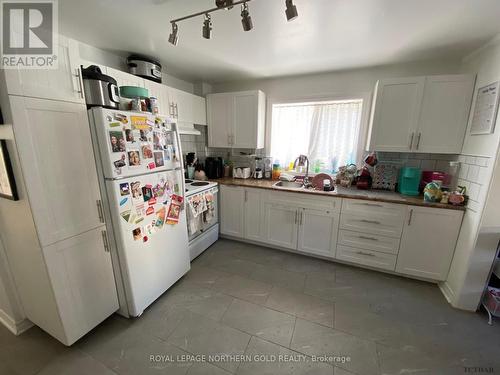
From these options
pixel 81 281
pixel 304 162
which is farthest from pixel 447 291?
pixel 81 281

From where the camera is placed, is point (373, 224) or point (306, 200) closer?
point (373, 224)

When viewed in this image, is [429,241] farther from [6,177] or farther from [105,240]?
[6,177]

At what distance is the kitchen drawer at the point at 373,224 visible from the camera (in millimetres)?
2078

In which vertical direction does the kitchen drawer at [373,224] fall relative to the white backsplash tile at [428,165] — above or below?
below

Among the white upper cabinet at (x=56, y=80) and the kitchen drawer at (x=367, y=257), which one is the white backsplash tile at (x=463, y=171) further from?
the white upper cabinet at (x=56, y=80)

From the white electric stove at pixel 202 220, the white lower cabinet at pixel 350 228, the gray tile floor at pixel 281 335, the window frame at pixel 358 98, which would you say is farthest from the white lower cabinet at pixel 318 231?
the white electric stove at pixel 202 220

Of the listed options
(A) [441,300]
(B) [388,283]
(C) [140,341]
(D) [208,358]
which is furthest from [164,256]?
(A) [441,300]

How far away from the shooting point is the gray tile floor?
1313 millimetres

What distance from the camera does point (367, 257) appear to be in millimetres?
Answer: 2252

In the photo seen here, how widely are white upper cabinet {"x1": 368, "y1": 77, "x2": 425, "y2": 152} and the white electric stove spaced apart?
2.02 metres

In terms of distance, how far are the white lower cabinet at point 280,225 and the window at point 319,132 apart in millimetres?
833

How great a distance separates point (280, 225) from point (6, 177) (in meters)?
2.36

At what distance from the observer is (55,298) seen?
1258mm

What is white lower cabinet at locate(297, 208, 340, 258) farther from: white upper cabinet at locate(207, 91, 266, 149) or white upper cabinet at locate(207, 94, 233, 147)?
white upper cabinet at locate(207, 94, 233, 147)
